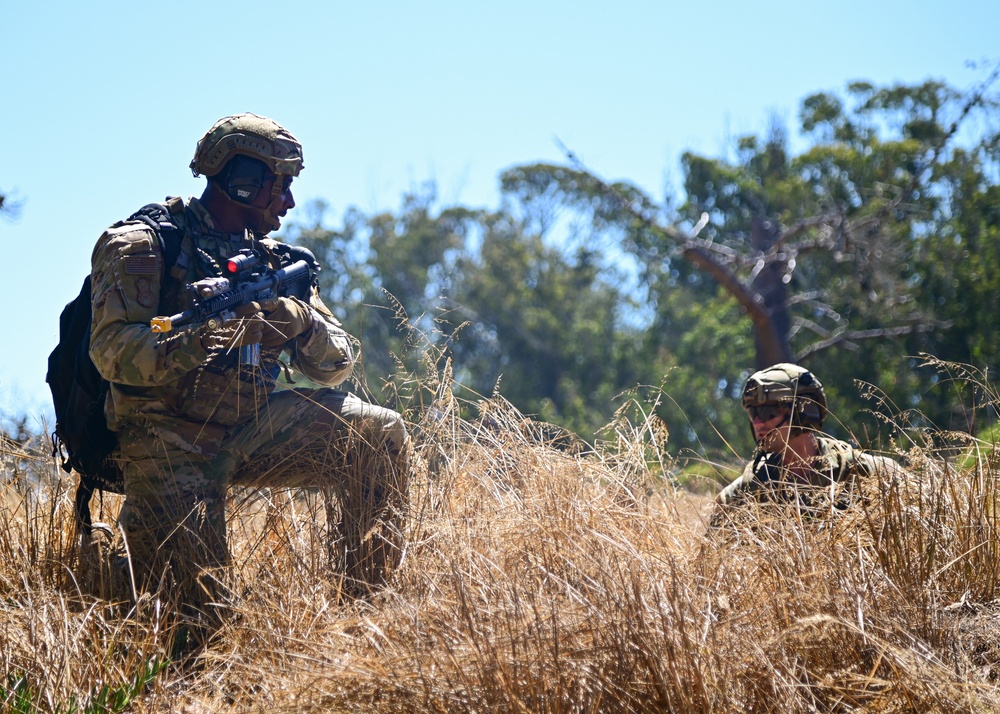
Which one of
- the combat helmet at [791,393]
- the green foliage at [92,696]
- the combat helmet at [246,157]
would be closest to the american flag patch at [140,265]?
the combat helmet at [246,157]

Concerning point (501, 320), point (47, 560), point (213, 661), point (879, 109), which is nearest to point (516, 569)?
point (213, 661)

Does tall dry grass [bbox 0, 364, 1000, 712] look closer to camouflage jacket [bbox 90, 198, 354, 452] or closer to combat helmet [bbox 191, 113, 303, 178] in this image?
camouflage jacket [bbox 90, 198, 354, 452]

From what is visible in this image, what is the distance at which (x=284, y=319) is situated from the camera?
3.39 m

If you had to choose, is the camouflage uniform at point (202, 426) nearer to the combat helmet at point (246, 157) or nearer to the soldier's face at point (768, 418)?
the combat helmet at point (246, 157)

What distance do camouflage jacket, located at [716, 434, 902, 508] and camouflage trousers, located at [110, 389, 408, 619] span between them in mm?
1141

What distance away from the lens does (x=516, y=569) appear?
2.66 m

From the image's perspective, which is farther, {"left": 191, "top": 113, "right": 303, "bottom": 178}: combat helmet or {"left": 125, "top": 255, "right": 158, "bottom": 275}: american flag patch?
{"left": 191, "top": 113, "right": 303, "bottom": 178}: combat helmet

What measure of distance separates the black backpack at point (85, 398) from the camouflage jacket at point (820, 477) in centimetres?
204

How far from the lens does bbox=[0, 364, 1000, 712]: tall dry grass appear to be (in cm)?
227

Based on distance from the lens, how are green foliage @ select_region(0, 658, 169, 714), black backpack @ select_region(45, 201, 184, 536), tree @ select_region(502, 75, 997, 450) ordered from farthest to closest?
tree @ select_region(502, 75, 997, 450)
black backpack @ select_region(45, 201, 184, 536)
green foliage @ select_region(0, 658, 169, 714)

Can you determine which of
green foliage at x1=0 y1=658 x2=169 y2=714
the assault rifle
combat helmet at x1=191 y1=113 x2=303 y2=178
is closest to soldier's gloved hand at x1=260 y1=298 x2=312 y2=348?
the assault rifle

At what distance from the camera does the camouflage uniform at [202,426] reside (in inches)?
124

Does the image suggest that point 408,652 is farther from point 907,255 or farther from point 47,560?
point 907,255

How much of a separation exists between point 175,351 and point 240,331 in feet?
0.67
